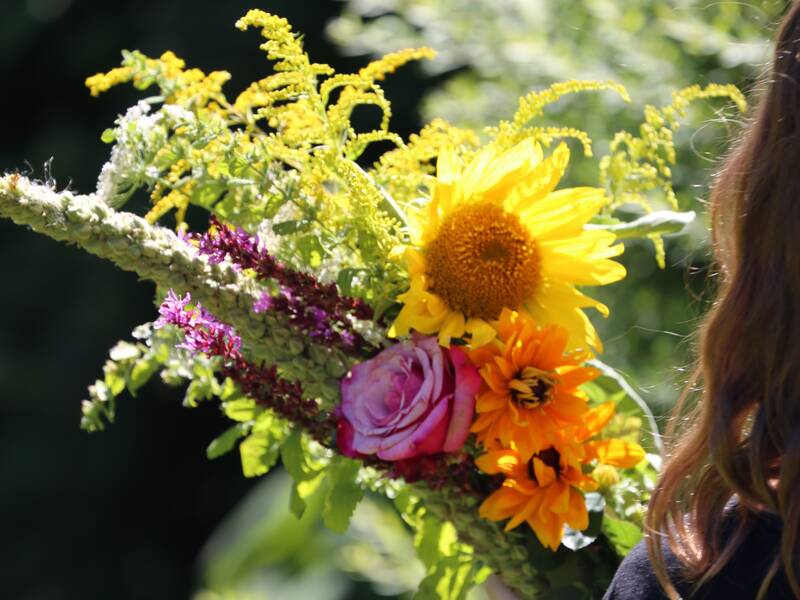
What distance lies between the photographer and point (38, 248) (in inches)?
132

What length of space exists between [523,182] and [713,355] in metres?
0.18

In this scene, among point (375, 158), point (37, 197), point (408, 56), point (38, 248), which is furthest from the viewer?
point (38, 248)

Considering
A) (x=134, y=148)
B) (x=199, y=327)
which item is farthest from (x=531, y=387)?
(x=134, y=148)

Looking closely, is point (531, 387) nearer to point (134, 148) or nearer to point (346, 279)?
point (346, 279)

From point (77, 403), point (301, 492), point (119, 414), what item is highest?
point (301, 492)

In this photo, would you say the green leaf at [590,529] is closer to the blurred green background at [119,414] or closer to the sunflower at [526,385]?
the sunflower at [526,385]

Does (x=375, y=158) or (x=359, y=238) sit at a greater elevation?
(x=359, y=238)

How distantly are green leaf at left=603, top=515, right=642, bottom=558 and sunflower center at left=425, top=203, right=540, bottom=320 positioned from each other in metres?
0.20

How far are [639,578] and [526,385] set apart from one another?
0.15 m

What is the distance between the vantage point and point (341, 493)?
2.74 ft

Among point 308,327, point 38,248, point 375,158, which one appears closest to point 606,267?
point 308,327

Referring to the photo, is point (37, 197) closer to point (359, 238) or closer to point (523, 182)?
point (359, 238)

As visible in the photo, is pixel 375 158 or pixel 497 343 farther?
pixel 375 158

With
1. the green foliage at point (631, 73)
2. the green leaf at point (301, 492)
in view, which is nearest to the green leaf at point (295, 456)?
the green leaf at point (301, 492)
